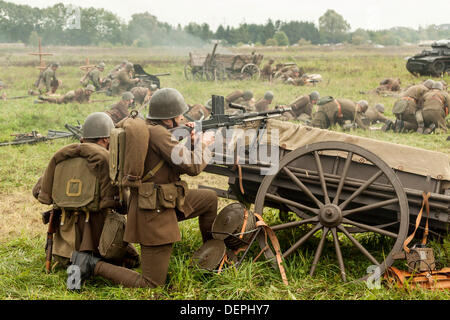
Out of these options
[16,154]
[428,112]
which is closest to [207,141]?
[16,154]

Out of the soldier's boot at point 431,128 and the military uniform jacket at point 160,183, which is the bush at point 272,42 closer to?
the soldier's boot at point 431,128

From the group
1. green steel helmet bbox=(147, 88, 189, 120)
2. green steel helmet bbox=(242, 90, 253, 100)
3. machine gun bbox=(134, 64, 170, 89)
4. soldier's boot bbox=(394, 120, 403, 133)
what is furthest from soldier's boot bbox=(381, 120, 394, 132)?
green steel helmet bbox=(147, 88, 189, 120)

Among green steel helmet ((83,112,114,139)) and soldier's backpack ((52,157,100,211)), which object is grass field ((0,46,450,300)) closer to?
soldier's backpack ((52,157,100,211))

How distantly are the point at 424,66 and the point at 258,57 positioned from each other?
758cm

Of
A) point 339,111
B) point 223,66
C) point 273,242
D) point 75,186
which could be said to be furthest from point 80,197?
point 223,66

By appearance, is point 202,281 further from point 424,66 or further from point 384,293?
→ point 424,66

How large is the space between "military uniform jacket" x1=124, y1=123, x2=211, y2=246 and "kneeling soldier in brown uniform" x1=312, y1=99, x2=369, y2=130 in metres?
9.25

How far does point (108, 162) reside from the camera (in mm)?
4801

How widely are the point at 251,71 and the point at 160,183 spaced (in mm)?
21197

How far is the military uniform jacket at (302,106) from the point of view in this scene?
15023 millimetres

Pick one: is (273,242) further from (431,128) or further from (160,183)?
(431,128)

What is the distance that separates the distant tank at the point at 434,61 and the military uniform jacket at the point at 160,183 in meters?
19.5

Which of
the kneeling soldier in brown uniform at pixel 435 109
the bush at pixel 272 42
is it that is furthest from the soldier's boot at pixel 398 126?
the bush at pixel 272 42

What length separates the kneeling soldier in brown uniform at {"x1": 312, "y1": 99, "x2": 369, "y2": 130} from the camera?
43.4ft
